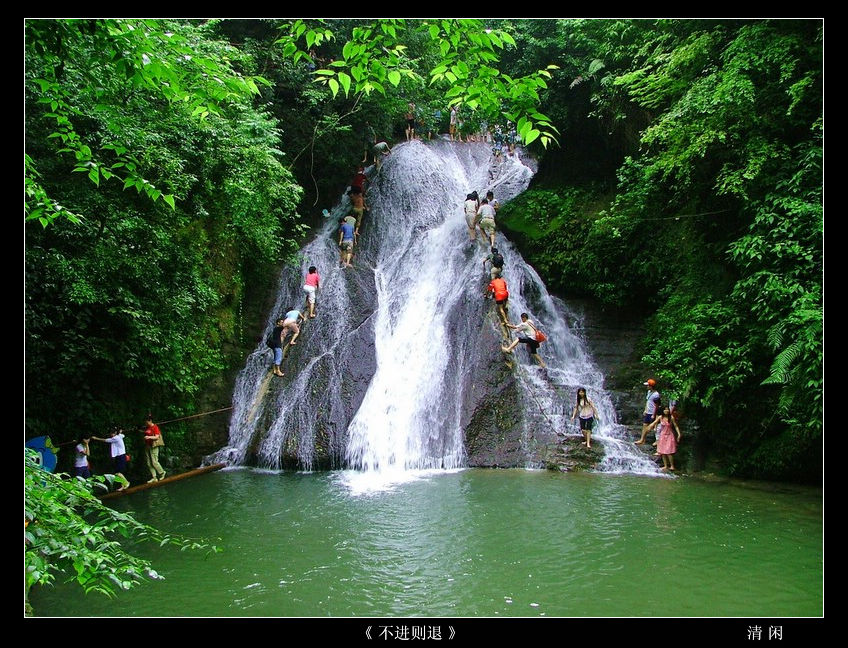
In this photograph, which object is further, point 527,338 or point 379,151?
point 379,151

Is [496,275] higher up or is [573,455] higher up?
[496,275]

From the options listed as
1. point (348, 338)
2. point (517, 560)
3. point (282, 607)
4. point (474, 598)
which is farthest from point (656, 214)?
point (282, 607)

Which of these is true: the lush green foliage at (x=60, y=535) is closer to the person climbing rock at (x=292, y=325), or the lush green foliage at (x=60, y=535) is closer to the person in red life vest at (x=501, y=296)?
the person climbing rock at (x=292, y=325)

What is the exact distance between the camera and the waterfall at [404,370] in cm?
1221

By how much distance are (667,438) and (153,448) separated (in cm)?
911

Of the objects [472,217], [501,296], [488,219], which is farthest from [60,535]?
[472,217]

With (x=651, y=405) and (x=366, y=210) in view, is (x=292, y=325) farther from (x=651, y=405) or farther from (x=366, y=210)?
(x=651, y=405)

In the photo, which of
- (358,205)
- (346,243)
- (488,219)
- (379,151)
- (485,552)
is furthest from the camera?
(379,151)

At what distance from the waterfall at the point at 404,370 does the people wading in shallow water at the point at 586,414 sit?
1.17ft

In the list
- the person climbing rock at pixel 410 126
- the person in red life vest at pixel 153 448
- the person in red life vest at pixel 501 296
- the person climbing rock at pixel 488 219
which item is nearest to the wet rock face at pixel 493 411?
the person in red life vest at pixel 501 296

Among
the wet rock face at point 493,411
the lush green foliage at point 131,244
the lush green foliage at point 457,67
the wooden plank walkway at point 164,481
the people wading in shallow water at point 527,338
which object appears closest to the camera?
the lush green foliage at point 457,67

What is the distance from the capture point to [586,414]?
38.5ft

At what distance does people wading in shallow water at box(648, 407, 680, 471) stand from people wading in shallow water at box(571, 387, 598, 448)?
47.2 inches

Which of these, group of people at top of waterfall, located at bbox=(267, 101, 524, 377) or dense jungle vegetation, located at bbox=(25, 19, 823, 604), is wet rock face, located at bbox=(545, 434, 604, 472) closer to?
dense jungle vegetation, located at bbox=(25, 19, 823, 604)
